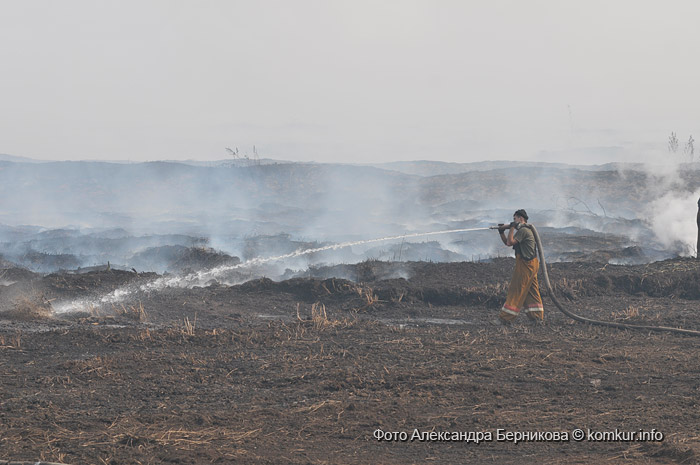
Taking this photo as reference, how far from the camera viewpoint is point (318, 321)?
1070 centimetres

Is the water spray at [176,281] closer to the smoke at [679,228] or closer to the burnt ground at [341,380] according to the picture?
the burnt ground at [341,380]

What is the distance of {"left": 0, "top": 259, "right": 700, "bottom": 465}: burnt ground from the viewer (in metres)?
5.33

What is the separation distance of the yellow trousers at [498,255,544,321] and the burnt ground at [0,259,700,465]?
264mm

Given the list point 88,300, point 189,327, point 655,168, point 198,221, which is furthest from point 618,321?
point 655,168

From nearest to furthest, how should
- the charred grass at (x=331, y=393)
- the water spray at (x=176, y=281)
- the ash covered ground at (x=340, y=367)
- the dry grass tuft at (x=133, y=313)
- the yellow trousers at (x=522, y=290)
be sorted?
the charred grass at (x=331, y=393) → the ash covered ground at (x=340, y=367) → the yellow trousers at (x=522, y=290) → the dry grass tuft at (x=133, y=313) → the water spray at (x=176, y=281)

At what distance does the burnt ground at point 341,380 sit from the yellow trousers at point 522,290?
0.26 metres

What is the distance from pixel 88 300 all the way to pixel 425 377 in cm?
841

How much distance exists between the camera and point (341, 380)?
7.42 metres

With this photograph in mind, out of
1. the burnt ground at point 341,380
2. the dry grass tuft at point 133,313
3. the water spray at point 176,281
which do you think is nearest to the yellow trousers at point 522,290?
the burnt ground at point 341,380

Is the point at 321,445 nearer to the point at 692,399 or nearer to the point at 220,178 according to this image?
the point at 692,399

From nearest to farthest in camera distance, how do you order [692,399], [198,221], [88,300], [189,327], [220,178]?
[692,399], [189,327], [88,300], [198,221], [220,178]

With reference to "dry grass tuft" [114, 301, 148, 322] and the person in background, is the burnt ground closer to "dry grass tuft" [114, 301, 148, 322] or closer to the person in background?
"dry grass tuft" [114, 301, 148, 322]

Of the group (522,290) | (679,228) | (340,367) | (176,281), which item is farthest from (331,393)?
(679,228)

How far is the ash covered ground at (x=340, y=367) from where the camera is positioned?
213 inches
